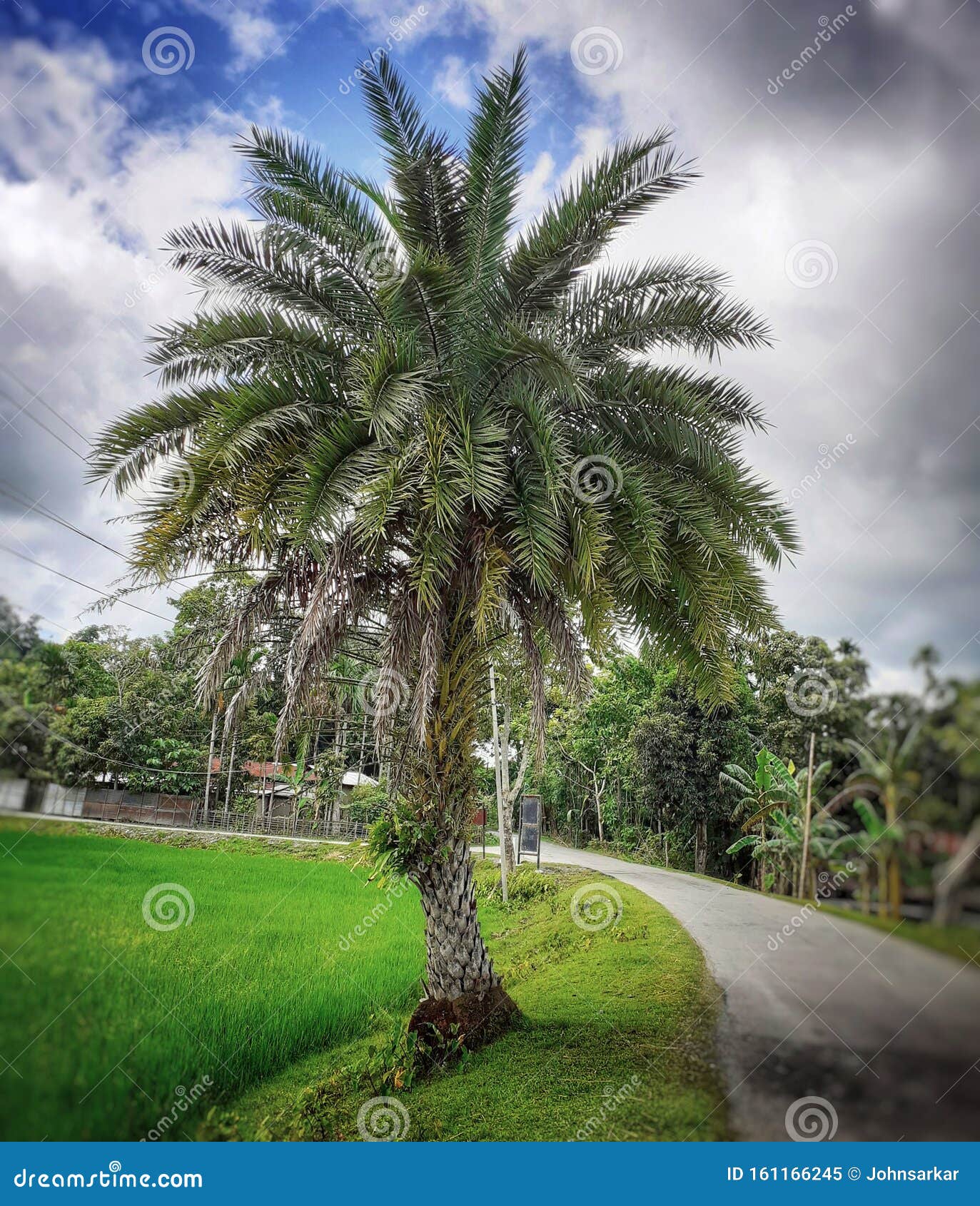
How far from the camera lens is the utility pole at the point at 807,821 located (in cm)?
276

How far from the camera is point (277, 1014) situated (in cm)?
541

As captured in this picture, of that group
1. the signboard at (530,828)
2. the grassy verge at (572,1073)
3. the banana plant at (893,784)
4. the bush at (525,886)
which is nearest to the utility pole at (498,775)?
the bush at (525,886)

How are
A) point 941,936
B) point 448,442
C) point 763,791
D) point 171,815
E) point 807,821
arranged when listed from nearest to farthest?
point 941,936, point 807,821, point 763,791, point 448,442, point 171,815

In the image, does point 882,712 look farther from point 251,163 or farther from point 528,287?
point 251,163

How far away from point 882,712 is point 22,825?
374cm

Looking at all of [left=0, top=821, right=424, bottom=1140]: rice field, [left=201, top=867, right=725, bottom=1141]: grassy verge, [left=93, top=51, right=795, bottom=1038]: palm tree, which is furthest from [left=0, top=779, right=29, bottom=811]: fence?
[left=201, top=867, right=725, bottom=1141]: grassy verge

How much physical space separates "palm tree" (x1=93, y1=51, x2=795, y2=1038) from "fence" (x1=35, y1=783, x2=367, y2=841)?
47.3 inches

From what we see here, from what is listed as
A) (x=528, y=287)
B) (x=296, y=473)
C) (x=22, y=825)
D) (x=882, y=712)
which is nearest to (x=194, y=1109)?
(x=22, y=825)

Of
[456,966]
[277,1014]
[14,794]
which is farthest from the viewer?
[277,1014]

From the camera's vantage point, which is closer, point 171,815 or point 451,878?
point 451,878

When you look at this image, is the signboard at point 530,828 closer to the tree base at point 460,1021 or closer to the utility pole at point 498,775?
the utility pole at point 498,775

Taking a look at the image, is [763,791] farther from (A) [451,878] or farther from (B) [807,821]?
(A) [451,878]

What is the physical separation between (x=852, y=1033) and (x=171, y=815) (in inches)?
261

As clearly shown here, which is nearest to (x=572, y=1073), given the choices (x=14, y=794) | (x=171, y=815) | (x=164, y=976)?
(x=164, y=976)
